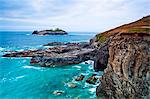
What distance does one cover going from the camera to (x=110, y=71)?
44.9 metres

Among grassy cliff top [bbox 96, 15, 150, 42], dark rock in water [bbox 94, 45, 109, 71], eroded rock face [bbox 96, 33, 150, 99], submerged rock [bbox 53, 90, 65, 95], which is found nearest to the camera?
eroded rock face [bbox 96, 33, 150, 99]

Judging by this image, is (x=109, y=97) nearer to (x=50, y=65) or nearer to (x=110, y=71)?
(x=110, y=71)

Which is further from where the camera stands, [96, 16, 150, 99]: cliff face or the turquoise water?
the turquoise water

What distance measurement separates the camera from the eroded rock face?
39750 millimetres

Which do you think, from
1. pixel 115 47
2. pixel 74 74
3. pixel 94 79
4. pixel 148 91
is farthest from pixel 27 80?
pixel 148 91

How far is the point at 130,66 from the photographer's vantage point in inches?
1602

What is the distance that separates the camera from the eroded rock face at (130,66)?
39.8 m

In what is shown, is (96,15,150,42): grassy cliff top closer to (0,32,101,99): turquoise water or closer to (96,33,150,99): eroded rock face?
(96,33,150,99): eroded rock face

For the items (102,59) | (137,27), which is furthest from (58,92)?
(102,59)

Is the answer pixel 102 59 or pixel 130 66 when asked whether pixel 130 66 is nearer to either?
pixel 130 66

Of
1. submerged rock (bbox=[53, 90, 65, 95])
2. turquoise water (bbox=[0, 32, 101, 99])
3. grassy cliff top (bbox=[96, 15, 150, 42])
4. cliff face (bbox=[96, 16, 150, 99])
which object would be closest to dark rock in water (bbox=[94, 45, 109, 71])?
turquoise water (bbox=[0, 32, 101, 99])

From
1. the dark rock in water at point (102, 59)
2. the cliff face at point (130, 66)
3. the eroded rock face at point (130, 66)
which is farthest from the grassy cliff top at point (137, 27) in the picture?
the dark rock in water at point (102, 59)

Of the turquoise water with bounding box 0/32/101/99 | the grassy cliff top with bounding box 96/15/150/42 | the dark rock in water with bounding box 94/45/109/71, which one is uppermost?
the grassy cliff top with bounding box 96/15/150/42

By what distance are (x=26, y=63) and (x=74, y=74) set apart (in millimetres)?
27089
